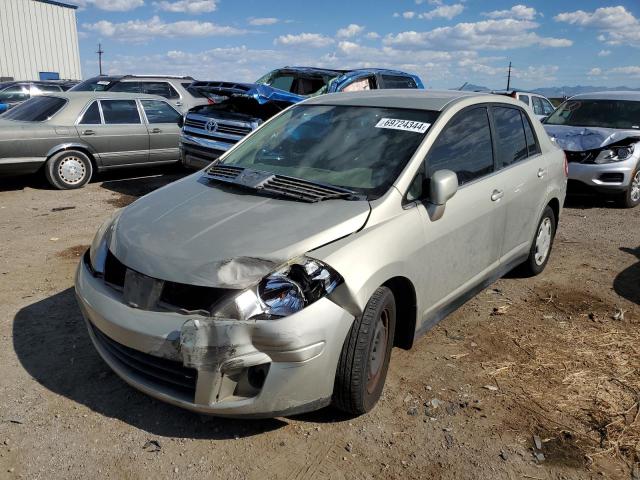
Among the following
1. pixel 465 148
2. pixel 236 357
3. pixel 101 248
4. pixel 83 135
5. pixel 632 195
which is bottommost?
pixel 632 195

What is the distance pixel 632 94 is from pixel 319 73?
555cm

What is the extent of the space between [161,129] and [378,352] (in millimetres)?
7712

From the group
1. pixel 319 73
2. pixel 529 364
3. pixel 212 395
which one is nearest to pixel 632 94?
pixel 319 73

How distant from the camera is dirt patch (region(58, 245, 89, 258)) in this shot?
540 cm

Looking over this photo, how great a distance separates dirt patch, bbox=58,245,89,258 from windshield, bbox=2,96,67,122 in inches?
144

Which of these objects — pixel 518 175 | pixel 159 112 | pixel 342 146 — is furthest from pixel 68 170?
pixel 518 175

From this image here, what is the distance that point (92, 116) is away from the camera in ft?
28.7

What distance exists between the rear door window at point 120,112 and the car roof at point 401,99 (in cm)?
577

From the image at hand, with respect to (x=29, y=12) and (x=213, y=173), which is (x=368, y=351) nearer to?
(x=213, y=173)

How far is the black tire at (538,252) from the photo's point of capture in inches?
193

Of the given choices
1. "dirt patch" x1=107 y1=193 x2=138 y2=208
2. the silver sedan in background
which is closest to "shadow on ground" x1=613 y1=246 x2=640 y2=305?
"dirt patch" x1=107 y1=193 x2=138 y2=208

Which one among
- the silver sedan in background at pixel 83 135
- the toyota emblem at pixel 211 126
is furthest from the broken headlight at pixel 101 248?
the silver sedan in background at pixel 83 135

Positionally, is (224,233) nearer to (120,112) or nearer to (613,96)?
(120,112)

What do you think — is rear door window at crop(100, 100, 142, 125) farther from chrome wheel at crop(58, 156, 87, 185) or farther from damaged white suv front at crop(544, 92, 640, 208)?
damaged white suv front at crop(544, 92, 640, 208)
